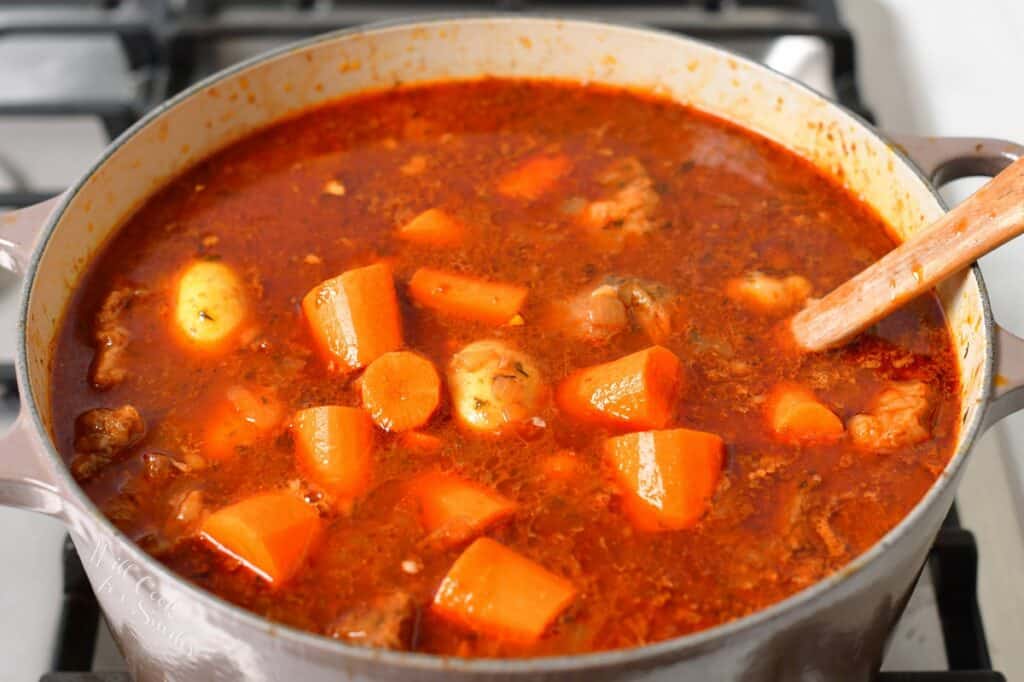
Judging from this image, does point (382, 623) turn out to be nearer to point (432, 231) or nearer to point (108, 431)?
point (108, 431)

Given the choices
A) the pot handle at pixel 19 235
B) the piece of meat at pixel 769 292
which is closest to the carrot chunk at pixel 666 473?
the piece of meat at pixel 769 292

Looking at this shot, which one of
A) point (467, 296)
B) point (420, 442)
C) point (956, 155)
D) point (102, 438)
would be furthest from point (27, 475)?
point (956, 155)

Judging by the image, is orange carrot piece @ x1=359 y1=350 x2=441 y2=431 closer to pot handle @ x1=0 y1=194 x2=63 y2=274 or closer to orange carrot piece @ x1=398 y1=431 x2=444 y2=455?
orange carrot piece @ x1=398 y1=431 x2=444 y2=455

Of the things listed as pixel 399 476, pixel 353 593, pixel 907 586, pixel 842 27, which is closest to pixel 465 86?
pixel 842 27

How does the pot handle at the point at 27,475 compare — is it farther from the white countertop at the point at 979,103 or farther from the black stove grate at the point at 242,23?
the white countertop at the point at 979,103

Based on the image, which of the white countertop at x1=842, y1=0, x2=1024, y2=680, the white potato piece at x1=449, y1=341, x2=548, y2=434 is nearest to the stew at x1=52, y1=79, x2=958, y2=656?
the white potato piece at x1=449, y1=341, x2=548, y2=434

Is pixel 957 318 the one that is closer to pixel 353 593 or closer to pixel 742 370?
pixel 742 370
